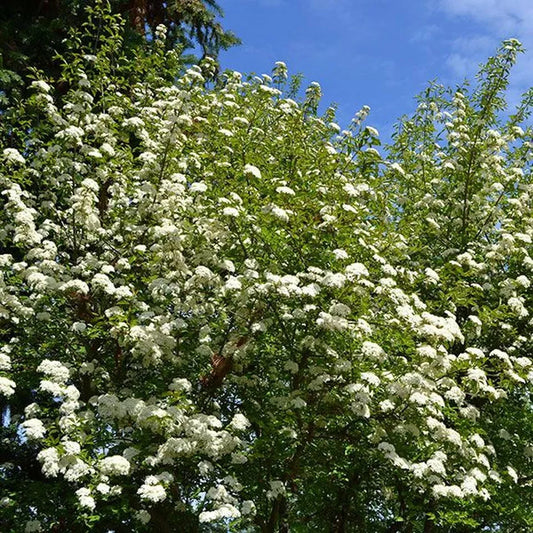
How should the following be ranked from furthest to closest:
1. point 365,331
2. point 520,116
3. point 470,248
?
point 520,116 → point 470,248 → point 365,331

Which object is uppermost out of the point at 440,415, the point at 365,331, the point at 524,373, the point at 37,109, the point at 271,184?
the point at 37,109

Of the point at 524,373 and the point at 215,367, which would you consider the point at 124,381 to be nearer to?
the point at 215,367

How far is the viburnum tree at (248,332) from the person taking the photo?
21.7 ft

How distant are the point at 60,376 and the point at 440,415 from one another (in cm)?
386

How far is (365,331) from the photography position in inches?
253

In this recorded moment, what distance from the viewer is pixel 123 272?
8.30m

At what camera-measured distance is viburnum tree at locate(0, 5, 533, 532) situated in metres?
6.62

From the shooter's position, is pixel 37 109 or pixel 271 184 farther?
pixel 37 109

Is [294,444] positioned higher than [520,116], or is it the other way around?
[520,116]

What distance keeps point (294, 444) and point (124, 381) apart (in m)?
2.32

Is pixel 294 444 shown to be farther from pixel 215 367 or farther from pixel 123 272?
pixel 123 272

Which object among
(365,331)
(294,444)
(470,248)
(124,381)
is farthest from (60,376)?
(470,248)

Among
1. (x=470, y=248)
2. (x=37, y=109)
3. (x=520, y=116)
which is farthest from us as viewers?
(x=520, y=116)

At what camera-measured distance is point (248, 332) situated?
24.0 ft
